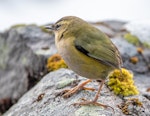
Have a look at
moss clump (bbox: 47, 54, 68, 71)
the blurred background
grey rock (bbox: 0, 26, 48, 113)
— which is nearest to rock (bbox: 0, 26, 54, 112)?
grey rock (bbox: 0, 26, 48, 113)

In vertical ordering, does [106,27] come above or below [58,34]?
below

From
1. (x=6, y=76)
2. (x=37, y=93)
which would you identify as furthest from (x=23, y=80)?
(x=37, y=93)

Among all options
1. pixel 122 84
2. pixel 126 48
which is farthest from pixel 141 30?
pixel 122 84

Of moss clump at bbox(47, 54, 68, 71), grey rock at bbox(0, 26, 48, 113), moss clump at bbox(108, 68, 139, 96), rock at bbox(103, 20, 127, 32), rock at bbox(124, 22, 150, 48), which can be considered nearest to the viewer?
moss clump at bbox(108, 68, 139, 96)

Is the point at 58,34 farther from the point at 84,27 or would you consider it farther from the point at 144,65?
the point at 144,65

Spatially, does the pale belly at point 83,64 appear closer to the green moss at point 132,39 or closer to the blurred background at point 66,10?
the green moss at point 132,39

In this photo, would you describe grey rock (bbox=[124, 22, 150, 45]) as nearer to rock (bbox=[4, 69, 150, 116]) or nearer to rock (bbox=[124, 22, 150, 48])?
rock (bbox=[124, 22, 150, 48])
